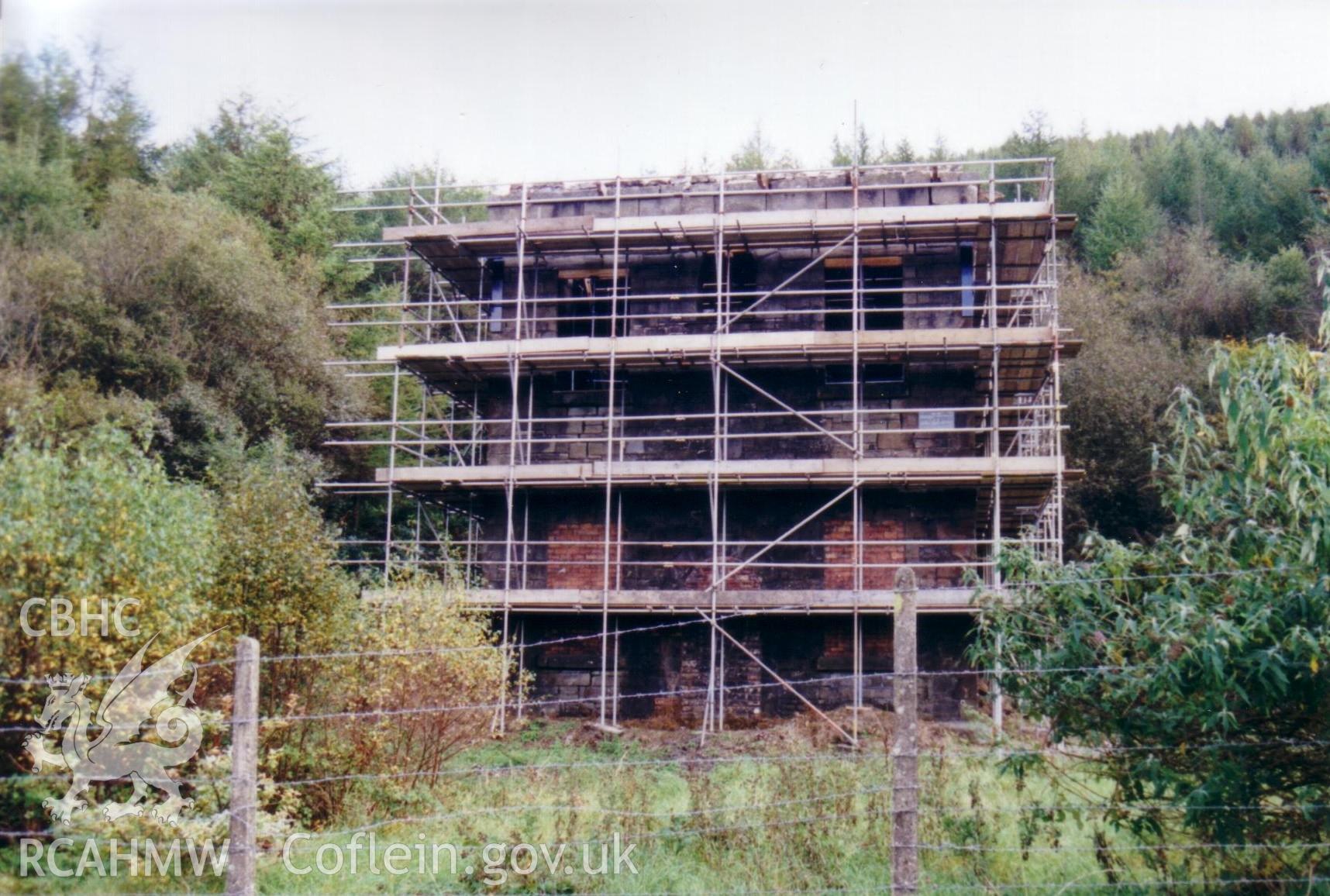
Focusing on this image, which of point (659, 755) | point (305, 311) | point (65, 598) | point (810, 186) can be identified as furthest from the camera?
point (305, 311)

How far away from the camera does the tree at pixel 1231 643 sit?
8.23 meters

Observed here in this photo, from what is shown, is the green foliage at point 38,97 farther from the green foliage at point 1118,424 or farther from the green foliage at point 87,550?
the green foliage at point 1118,424

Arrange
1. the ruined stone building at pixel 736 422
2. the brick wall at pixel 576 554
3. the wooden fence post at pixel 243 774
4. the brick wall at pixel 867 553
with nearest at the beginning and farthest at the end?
1. the wooden fence post at pixel 243 774
2. the ruined stone building at pixel 736 422
3. the brick wall at pixel 867 553
4. the brick wall at pixel 576 554

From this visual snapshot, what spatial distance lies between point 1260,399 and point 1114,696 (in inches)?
93.4

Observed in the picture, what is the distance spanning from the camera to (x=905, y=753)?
7523mm

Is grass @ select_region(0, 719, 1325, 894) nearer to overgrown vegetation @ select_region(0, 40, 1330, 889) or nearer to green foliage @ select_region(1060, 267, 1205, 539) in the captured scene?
overgrown vegetation @ select_region(0, 40, 1330, 889)

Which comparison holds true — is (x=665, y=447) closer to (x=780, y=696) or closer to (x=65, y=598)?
(x=780, y=696)

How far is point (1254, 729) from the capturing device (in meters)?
8.73

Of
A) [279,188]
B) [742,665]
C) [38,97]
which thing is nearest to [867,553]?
[742,665]

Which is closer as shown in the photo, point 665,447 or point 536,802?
point 536,802

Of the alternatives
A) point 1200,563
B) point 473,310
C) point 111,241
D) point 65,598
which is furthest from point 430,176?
point 1200,563

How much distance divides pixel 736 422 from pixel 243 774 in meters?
15.4

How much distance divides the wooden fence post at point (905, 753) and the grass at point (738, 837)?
1295 mm

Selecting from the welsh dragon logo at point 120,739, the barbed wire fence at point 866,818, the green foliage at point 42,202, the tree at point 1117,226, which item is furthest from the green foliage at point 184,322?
the tree at point 1117,226
